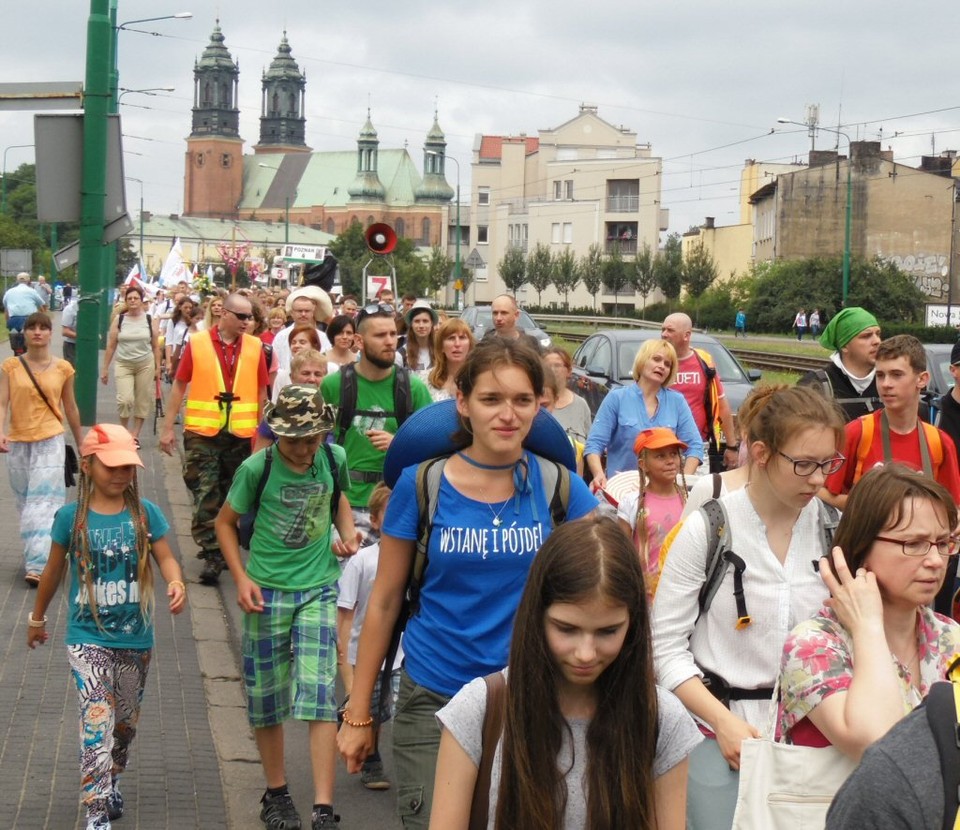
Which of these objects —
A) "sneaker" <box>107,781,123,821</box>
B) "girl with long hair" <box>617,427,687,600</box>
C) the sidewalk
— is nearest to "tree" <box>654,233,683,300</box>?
the sidewalk

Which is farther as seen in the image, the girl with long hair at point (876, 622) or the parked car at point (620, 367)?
the parked car at point (620, 367)

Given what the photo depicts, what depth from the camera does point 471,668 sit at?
12.5ft

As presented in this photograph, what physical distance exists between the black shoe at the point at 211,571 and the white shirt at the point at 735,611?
6938 millimetres

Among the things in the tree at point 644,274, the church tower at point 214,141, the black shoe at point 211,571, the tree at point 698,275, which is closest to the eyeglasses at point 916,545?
the black shoe at point 211,571

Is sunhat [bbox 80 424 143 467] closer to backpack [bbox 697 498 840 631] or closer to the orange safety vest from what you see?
backpack [bbox 697 498 840 631]

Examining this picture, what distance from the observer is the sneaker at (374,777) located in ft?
21.0

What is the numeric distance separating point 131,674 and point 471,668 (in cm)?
236

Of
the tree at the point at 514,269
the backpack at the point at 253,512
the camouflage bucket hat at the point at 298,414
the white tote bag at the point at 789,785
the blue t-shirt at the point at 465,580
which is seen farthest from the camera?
the tree at the point at 514,269

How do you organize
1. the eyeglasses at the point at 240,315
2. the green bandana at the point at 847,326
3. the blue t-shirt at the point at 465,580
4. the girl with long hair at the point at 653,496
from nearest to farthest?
the blue t-shirt at the point at 465,580
the girl with long hair at the point at 653,496
the green bandana at the point at 847,326
the eyeglasses at the point at 240,315

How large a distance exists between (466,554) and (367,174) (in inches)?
7033

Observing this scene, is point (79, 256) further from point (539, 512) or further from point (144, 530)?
point (539, 512)

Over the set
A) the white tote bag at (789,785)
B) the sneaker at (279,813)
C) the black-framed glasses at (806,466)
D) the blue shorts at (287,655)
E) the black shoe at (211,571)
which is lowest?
the black shoe at (211,571)

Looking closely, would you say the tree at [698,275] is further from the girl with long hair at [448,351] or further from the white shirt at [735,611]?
the white shirt at [735,611]

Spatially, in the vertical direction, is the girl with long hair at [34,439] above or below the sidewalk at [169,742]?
above
